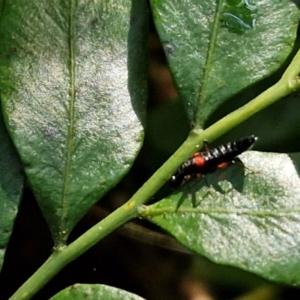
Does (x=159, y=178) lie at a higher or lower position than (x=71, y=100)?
lower

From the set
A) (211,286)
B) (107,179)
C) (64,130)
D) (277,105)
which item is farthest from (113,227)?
(211,286)

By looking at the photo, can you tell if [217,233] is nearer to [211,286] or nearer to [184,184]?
[184,184]

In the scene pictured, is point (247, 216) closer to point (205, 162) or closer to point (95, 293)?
point (205, 162)

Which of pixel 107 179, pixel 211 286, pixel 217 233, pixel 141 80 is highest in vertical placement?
pixel 141 80

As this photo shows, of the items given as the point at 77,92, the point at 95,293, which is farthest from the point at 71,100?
the point at 95,293

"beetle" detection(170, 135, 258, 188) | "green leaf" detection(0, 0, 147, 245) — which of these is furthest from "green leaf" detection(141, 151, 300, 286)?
"green leaf" detection(0, 0, 147, 245)

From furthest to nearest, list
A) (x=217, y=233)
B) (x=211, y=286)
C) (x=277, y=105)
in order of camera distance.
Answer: (x=211, y=286), (x=277, y=105), (x=217, y=233)

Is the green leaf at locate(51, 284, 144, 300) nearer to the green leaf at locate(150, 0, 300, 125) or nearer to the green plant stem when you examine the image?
the green plant stem
